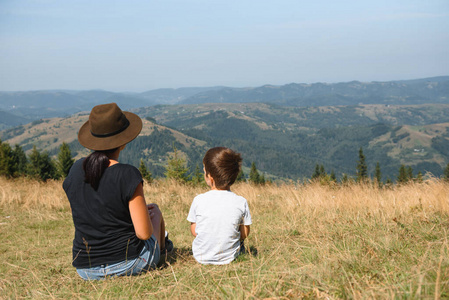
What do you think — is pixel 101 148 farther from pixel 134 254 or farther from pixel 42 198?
pixel 42 198

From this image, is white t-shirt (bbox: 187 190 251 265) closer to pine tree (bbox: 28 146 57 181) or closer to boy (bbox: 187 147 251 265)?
boy (bbox: 187 147 251 265)

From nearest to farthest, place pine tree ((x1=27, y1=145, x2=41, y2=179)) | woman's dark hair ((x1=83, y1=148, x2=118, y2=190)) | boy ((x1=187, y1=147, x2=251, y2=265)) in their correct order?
woman's dark hair ((x1=83, y1=148, x2=118, y2=190))
boy ((x1=187, y1=147, x2=251, y2=265))
pine tree ((x1=27, y1=145, x2=41, y2=179))

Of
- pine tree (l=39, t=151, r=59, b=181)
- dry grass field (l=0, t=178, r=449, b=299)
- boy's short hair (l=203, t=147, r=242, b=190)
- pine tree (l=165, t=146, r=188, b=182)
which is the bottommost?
pine tree (l=39, t=151, r=59, b=181)

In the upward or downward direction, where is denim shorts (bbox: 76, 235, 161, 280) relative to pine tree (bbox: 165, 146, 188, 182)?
upward

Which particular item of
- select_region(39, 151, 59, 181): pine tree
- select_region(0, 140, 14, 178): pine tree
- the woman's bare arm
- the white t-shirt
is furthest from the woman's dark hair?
select_region(39, 151, 59, 181): pine tree

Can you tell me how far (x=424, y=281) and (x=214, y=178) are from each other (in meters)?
2.17

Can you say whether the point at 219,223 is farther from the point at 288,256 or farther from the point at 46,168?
the point at 46,168

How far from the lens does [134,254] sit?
353cm

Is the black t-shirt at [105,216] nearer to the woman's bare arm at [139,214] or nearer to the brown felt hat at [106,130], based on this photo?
the woman's bare arm at [139,214]

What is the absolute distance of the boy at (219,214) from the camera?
3582 millimetres

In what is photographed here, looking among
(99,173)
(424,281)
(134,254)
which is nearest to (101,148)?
(99,173)

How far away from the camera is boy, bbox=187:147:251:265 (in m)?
3.58

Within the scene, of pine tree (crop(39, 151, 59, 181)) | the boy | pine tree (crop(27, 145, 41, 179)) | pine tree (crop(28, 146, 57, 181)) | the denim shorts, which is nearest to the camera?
the denim shorts

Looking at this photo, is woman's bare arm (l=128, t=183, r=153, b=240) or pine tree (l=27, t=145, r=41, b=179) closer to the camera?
woman's bare arm (l=128, t=183, r=153, b=240)
